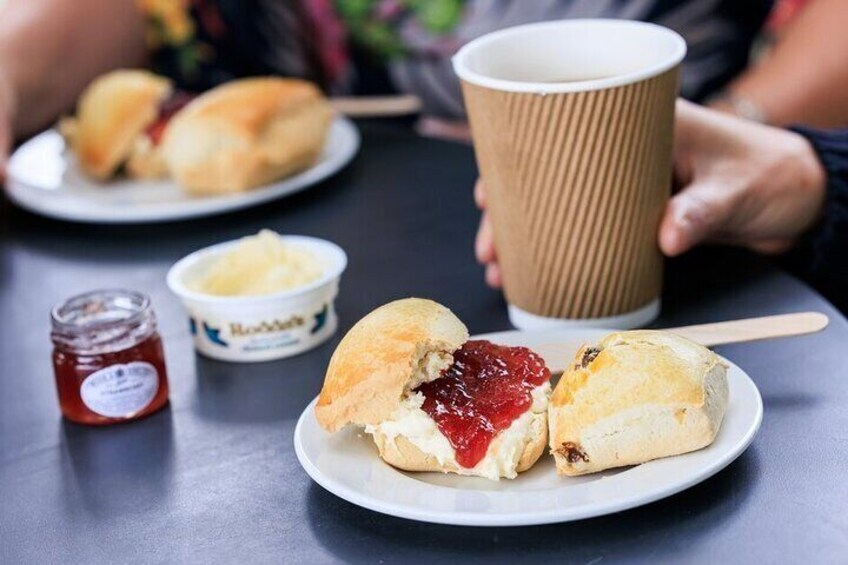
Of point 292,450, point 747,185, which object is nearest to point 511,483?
point 292,450

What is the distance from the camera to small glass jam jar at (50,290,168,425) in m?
1.05

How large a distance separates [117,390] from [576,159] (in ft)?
1.48

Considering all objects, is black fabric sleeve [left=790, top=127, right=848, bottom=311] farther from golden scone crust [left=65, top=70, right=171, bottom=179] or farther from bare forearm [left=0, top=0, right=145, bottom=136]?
bare forearm [left=0, top=0, right=145, bottom=136]

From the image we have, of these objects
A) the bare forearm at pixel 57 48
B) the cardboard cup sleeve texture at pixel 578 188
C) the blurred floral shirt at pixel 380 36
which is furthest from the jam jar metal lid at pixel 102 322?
the blurred floral shirt at pixel 380 36

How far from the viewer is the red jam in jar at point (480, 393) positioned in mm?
872

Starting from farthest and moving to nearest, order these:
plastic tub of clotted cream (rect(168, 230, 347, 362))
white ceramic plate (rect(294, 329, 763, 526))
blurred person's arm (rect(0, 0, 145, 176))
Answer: blurred person's arm (rect(0, 0, 145, 176)), plastic tub of clotted cream (rect(168, 230, 347, 362)), white ceramic plate (rect(294, 329, 763, 526))

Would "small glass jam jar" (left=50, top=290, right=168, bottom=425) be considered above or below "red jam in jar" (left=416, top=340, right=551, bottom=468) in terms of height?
below

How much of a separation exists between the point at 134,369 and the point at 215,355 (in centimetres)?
13

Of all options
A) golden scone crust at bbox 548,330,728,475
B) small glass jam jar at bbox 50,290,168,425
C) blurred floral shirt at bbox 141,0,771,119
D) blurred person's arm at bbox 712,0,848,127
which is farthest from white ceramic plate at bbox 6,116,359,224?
golden scone crust at bbox 548,330,728,475

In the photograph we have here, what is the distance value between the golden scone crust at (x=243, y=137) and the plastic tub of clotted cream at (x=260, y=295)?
1.23ft

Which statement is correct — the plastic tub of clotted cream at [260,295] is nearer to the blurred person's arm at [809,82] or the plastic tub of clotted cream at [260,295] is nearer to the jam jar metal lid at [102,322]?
the jam jar metal lid at [102,322]

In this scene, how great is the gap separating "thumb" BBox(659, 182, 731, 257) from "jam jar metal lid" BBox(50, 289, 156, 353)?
1.59 ft

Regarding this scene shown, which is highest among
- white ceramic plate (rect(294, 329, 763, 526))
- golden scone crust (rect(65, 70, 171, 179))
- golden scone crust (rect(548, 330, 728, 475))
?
golden scone crust (rect(548, 330, 728, 475))

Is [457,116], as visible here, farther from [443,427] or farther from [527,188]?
[443,427]
